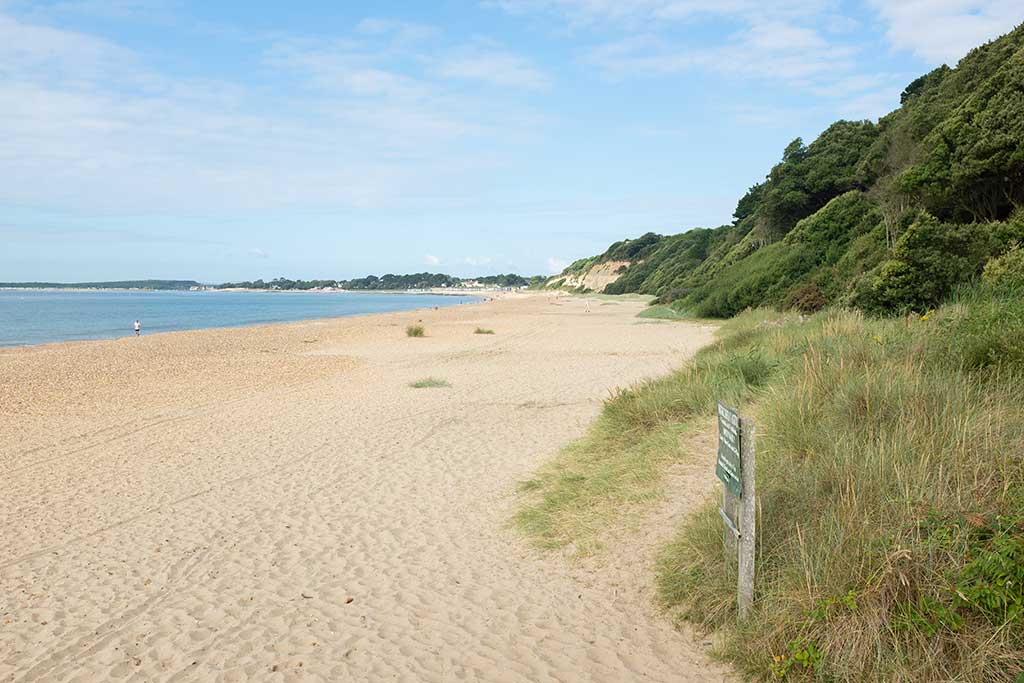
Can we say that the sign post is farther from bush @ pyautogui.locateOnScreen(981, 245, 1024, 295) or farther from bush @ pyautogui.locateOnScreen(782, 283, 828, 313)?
bush @ pyautogui.locateOnScreen(782, 283, 828, 313)

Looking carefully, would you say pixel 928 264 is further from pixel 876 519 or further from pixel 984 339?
pixel 876 519

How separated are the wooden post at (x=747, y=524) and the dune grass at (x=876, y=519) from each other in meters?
0.10

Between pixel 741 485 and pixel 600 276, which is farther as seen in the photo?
pixel 600 276

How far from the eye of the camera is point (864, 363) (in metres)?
6.50

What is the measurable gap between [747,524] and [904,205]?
20587mm

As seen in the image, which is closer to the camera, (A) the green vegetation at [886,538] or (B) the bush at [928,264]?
(A) the green vegetation at [886,538]

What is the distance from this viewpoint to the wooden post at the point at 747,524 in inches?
149

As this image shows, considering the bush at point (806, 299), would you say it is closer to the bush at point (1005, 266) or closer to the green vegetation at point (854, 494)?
the bush at point (1005, 266)

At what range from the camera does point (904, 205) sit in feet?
69.1

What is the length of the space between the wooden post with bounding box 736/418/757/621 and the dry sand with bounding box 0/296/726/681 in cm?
41

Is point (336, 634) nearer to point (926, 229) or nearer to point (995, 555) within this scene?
point (995, 555)

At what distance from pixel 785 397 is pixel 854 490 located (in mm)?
2298

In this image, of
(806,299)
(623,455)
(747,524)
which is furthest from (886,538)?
(806,299)

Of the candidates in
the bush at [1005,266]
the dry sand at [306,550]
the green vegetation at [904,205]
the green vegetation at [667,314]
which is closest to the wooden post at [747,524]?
the dry sand at [306,550]
